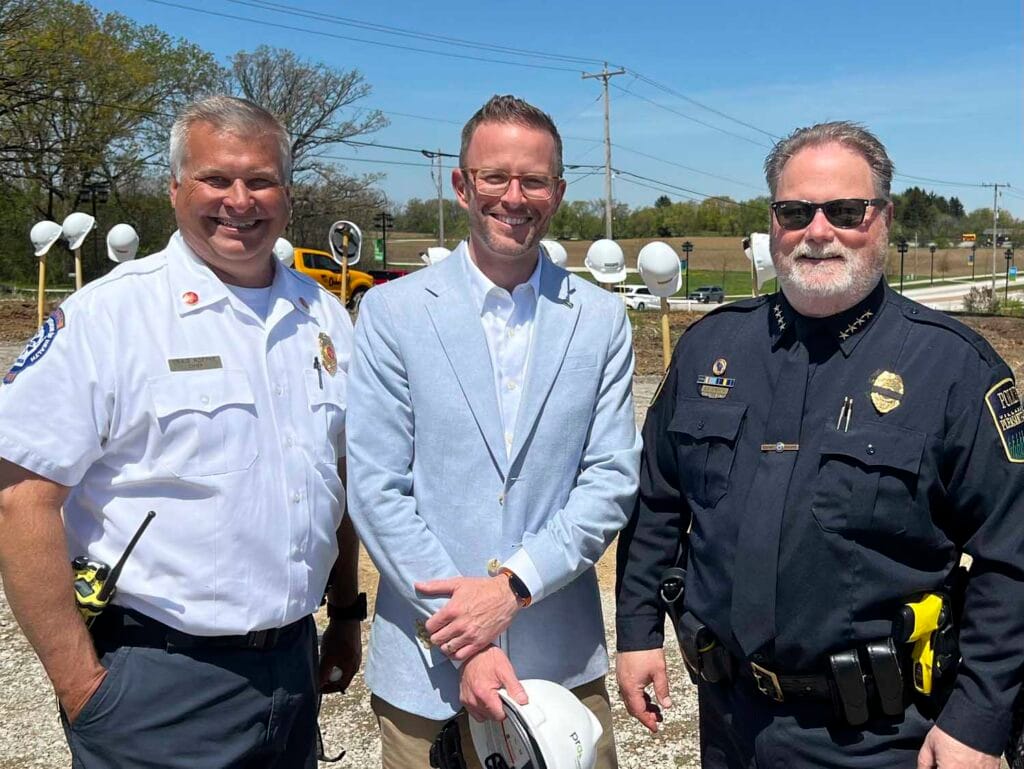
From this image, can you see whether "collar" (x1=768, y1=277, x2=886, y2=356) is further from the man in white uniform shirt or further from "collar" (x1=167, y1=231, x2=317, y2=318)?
"collar" (x1=167, y1=231, x2=317, y2=318)

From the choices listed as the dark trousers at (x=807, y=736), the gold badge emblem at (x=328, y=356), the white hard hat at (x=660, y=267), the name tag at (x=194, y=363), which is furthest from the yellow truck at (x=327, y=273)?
the dark trousers at (x=807, y=736)

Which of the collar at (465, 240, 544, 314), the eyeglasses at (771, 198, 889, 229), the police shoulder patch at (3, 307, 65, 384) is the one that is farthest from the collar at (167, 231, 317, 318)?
the eyeglasses at (771, 198, 889, 229)

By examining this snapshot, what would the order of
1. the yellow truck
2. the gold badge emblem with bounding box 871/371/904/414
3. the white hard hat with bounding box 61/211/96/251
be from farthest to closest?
the yellow truck, the white hard hat with bounding box 61/211/96/251, the gold badge emblem with bounding box 871/371/904/414

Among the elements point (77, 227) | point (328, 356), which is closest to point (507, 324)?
point (328, 356)

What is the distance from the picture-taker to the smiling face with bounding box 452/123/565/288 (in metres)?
2.32

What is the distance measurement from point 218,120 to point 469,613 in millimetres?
1374

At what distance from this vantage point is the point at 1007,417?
2090 millimetres

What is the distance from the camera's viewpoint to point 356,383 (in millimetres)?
2346

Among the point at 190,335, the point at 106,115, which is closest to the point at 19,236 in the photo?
the point at 106,115

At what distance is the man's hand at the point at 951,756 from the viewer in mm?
2037

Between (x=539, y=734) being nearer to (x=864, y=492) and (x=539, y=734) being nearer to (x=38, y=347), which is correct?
(x=864, y=492)

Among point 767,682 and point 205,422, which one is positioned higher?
point 205,422

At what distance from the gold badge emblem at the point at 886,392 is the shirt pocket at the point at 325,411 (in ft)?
4.43

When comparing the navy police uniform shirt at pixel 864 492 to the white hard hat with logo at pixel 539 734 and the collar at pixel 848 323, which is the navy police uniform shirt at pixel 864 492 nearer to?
the collar at pixel 848 323
